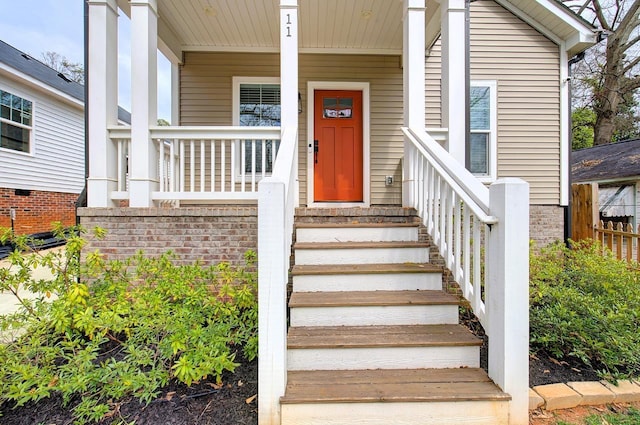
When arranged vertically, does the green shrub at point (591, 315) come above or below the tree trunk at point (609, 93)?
below

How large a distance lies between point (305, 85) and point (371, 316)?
12.9ft

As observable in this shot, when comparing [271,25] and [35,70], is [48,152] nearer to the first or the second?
[35,70]

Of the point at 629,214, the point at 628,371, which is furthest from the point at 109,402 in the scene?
the point at 629,214

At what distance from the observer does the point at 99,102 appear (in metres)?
3.37

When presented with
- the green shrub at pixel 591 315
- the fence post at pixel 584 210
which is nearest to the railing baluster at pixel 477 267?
the green shrub at pixel 591 315

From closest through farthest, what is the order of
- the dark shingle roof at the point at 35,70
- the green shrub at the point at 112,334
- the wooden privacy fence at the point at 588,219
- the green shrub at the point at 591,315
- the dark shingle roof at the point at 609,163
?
the green shrub at the point at 112,334 → the green shrub at the point at 591,315 → the wooden privacy fence at the point at 588,219 → the dark shingle roof at the point at 35,70 → the dark shingle roof at the point at 609,163

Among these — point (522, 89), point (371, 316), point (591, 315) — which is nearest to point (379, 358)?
point (371, 316)

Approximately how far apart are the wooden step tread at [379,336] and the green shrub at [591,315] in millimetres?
875

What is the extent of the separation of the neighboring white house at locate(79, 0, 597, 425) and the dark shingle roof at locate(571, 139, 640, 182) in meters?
5.84

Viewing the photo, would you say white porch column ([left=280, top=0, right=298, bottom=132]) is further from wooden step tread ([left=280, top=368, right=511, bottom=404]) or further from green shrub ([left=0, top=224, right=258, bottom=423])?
wooden step tread ([left=280, top=368, right=511, bottom=404])

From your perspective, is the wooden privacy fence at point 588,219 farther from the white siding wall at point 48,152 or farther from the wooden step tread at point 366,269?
the white siding wall at point 48,152

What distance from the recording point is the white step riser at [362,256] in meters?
2.82

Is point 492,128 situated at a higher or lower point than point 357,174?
higher

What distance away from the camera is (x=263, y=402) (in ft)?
5.82
